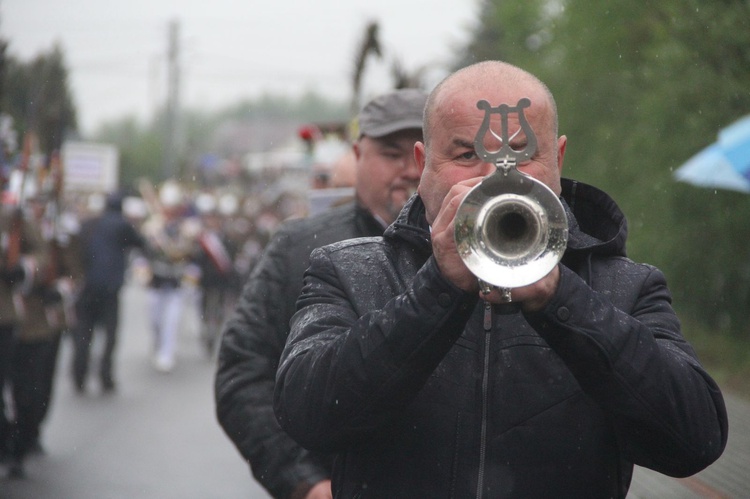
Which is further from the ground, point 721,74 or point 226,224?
point 721,74

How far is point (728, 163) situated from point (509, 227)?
21.5 ft

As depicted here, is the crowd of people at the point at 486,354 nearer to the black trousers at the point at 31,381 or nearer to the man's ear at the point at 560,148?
the man's ear at the point at 560,148

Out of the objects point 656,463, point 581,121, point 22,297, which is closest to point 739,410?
point 22,297

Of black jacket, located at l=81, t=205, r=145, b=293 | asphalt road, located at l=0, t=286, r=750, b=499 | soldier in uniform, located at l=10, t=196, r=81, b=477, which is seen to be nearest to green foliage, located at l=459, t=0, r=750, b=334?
asphalt road, located at l=0, t=286, r=750, b=499

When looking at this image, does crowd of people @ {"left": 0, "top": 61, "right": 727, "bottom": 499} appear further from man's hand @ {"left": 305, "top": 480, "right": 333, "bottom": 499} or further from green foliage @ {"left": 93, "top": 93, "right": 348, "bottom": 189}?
green foliage @ {"left": 93, "top": 93, "right": 348, "bottom": 189}

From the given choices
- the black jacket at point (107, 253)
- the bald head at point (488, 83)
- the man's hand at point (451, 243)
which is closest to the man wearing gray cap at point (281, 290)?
the bald head at point (488, 83)

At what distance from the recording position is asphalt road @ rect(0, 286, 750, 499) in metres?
7.64

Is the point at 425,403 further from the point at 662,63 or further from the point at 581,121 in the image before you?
the point at 581,121

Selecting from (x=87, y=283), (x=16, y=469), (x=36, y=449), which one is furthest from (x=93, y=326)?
(x=16, y=469)

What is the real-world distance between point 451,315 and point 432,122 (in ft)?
1.57

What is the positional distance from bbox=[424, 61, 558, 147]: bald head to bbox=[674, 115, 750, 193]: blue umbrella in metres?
5.80

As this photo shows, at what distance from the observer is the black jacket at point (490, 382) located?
2.02 metres

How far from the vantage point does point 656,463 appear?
216cm

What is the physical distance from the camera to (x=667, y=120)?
13484 mm
